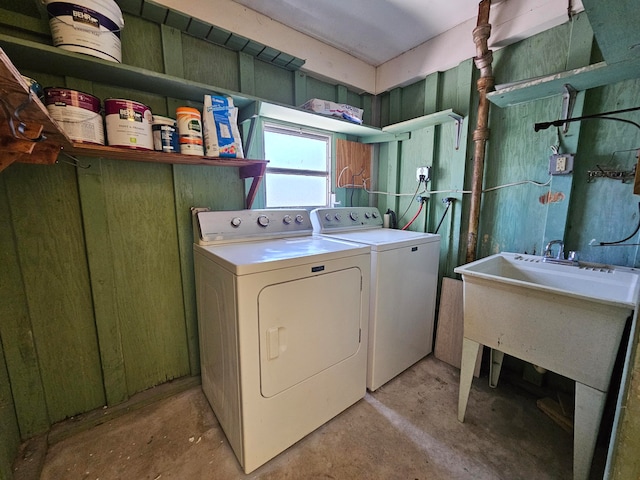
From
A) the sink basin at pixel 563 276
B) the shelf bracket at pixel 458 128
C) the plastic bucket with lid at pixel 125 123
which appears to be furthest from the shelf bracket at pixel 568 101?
the plastic bucket with lid at pixel 125 123

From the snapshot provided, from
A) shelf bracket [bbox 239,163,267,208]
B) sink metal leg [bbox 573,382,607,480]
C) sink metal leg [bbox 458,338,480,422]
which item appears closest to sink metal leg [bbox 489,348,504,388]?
sink metal leg [bbox 458,338,480,422]

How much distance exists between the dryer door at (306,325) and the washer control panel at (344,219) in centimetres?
67

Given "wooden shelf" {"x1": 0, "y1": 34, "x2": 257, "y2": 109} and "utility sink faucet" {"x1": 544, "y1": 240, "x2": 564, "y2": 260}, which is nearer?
"wooden shelf" {"x1": 0, "y1": 34, "x2": 257, "y2": 109}

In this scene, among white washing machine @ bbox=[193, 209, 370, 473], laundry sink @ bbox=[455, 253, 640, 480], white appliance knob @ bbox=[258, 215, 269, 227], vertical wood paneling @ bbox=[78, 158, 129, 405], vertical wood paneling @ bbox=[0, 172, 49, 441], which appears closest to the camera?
laundry sink @ bbox=[455, 253, 640, 480]

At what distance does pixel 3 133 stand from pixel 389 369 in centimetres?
230

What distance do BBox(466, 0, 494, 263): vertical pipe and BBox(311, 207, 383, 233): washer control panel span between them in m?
0.84

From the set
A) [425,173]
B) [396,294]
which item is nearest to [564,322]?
[396,294]

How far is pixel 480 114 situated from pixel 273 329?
211 cm

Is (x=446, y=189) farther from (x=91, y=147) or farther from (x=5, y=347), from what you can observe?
(x=5, y=347)

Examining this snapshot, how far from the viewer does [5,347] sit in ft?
4.48

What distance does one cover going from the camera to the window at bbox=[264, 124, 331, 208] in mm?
2225

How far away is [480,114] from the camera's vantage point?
1.99 meters

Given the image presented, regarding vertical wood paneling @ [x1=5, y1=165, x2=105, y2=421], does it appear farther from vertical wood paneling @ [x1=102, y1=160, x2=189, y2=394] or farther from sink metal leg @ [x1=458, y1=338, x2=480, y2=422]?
sink metal leg @ [x1=458, y1=338, x2=480, y2=422]

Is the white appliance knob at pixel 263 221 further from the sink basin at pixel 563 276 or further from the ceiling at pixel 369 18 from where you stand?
the ceiling at pixel 369 18
